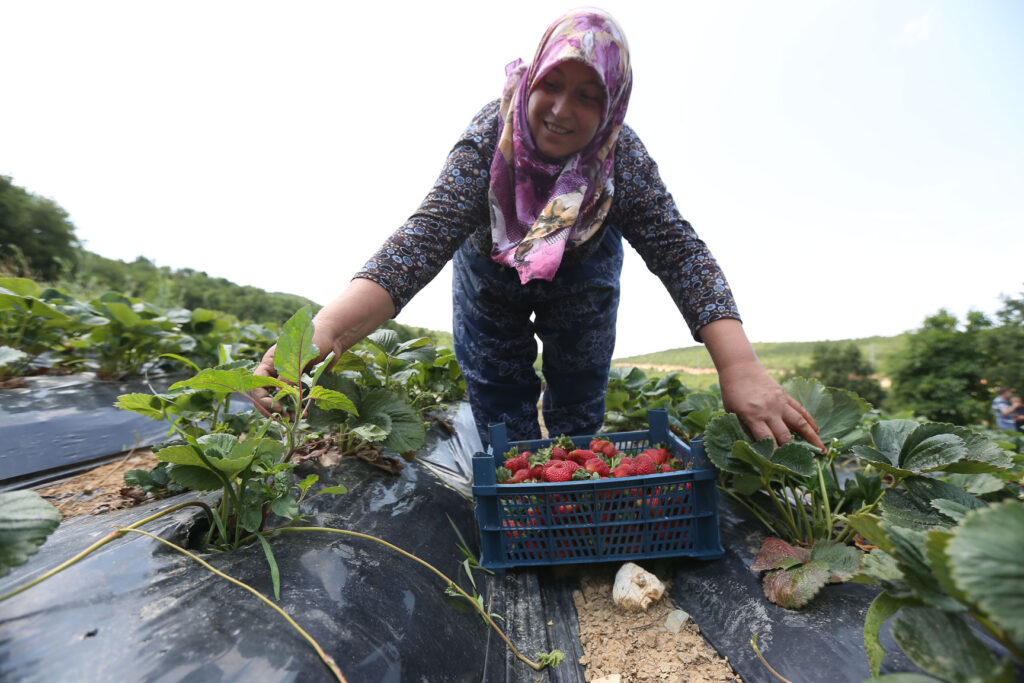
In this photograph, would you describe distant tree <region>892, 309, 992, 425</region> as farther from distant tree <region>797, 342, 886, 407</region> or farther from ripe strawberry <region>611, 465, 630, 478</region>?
ripe strawberry <region>611, 465, 630, 478</region>

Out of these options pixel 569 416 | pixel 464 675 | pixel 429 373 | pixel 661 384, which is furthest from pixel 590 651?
pixel 661 384

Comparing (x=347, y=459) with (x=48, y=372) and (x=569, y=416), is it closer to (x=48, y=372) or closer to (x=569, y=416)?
(x=569, y=416)

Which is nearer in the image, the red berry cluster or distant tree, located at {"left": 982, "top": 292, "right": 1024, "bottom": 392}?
the red berry cluster

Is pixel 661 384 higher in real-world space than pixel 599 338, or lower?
lower

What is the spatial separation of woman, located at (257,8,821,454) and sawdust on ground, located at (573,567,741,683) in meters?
0.47

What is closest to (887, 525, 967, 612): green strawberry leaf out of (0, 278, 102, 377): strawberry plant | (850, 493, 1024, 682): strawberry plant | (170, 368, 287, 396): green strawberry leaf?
(850, 493, 1024, 682): strawberry plant

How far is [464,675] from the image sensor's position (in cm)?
84

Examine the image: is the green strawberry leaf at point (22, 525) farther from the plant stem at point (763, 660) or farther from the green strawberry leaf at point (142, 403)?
the plant stem at point (763, 660)

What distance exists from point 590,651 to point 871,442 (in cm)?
77

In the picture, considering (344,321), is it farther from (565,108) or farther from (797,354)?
(797,354)

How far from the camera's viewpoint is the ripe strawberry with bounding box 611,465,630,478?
48.8 inches

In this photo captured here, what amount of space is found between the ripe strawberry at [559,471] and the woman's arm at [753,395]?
0.41m

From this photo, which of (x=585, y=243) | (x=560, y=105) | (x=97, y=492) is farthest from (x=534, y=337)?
(x=97, y=492)

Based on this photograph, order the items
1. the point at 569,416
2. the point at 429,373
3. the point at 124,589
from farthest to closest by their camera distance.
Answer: the point at 429,373 < the point at 569,416 < the point at 124,589
